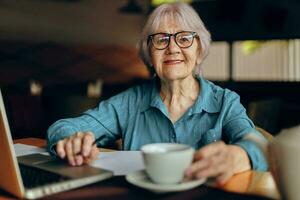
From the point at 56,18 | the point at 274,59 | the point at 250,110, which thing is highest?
the point at 56,18

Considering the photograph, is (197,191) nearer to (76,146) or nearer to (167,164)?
(167,164)

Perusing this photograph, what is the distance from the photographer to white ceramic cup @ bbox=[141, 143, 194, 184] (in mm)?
808

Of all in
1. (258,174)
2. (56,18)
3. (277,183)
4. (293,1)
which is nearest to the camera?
(277,183)

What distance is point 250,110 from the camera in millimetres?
2840

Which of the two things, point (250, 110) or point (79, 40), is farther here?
point (79, 40)

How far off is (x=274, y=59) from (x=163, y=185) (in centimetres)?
567

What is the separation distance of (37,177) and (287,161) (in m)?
0.55

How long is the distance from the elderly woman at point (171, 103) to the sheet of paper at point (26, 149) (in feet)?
0.24

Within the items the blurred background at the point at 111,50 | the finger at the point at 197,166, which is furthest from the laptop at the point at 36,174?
the blurred background at the point at 111,50

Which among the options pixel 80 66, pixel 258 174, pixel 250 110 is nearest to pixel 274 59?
pixel 80 66

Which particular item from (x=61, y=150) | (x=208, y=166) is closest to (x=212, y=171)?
(x=208, y=166)

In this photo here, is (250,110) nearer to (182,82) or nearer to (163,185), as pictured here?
(182,82)

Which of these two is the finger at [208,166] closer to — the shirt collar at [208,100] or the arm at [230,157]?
the arm at [230,157]

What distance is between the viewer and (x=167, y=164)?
0.82 metres
